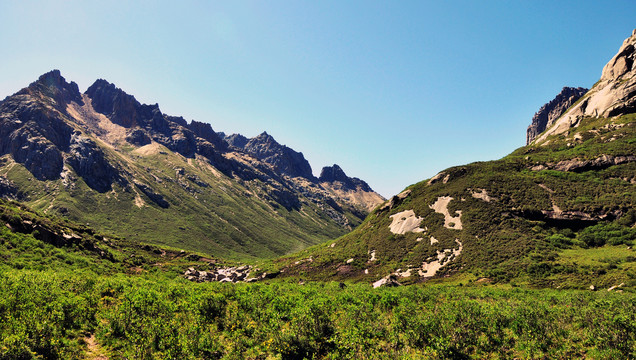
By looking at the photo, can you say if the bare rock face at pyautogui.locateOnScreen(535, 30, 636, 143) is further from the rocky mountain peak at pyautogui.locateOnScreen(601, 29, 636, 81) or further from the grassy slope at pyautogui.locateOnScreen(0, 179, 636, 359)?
the grassy slope at pyautogui.locateOnScreen(0, 179, 636, 359)

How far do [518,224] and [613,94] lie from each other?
94080 mm

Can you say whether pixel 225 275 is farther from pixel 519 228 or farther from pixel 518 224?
pixel 518 224

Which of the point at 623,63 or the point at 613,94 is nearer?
the point at 613,94

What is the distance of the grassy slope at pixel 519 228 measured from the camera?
148 feet

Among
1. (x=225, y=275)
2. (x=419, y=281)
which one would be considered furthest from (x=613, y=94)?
(x=225, y=275)

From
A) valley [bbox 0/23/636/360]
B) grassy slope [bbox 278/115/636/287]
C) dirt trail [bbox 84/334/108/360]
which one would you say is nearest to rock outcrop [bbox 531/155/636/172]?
valley [bbox 0/23/636/360]

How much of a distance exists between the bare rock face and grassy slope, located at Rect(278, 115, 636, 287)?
35.2ft

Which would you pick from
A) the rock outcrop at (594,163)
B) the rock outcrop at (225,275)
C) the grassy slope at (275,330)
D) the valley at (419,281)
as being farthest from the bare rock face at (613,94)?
the rock outcrop at (225,275)

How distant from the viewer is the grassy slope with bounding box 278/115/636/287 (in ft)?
148

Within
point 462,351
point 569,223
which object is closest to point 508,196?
point 569,223

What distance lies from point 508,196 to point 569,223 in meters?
13.3

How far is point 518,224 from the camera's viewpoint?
59.2 m

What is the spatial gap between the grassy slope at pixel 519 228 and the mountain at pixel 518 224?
202mm

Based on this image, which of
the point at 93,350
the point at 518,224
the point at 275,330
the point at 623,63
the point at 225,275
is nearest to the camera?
the point at 93,350
